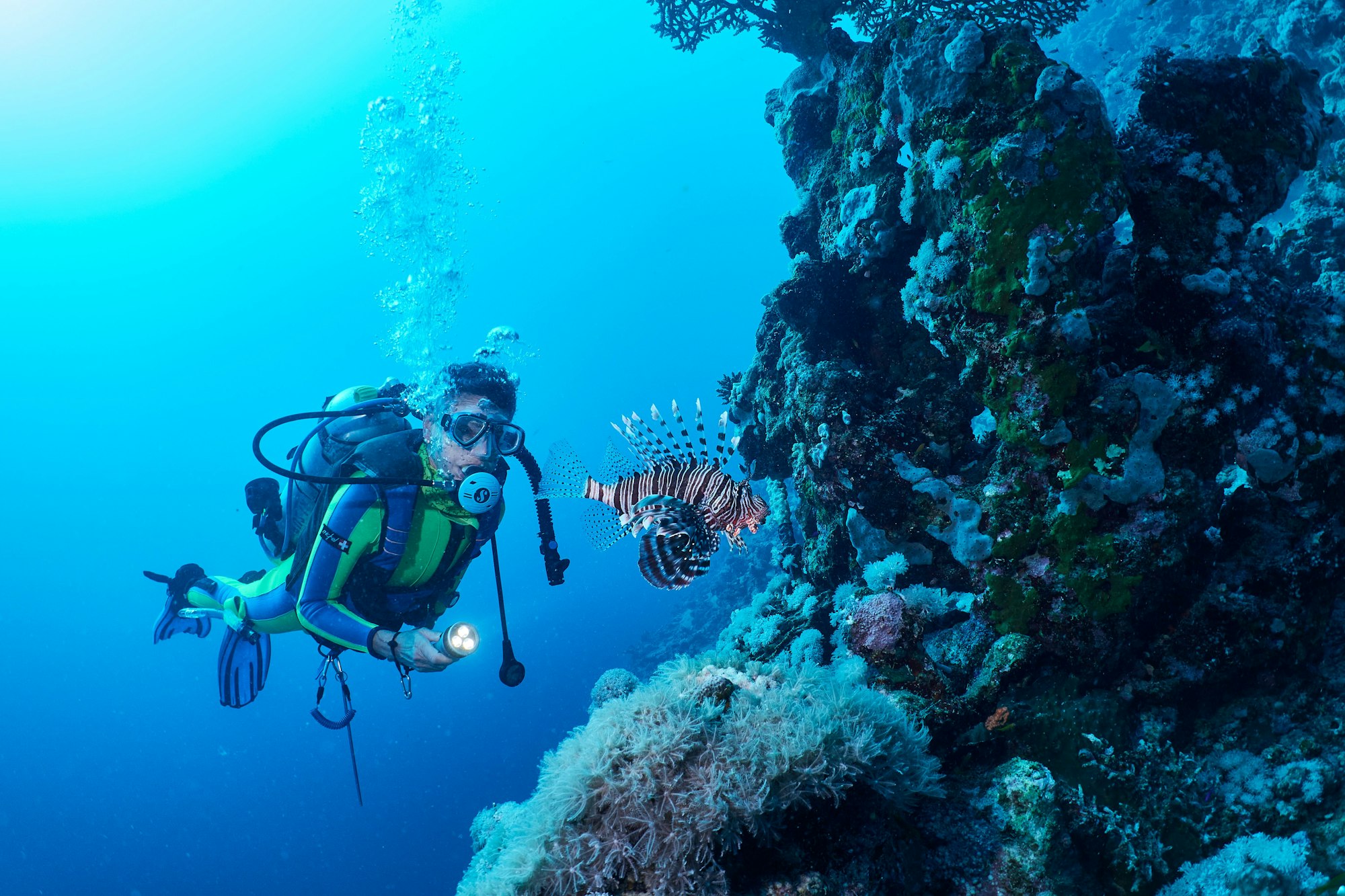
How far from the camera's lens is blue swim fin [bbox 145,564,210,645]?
641cm

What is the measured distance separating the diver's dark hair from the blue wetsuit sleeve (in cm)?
103

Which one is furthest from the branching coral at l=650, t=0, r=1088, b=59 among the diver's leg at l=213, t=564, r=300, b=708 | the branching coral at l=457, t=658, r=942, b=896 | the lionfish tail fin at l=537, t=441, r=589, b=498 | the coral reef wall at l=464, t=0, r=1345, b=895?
the diver's leg at l=213, t=564, r=300, b=708

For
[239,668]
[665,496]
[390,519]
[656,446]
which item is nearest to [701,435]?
[656,446]

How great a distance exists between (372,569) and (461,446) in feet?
4.40

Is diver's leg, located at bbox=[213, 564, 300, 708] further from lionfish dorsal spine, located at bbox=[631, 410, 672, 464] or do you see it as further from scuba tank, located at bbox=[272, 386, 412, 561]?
lionfish dorsal spine, located at bbox=[631, 410, 672, 464]

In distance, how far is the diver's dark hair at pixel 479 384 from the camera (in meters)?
4.76

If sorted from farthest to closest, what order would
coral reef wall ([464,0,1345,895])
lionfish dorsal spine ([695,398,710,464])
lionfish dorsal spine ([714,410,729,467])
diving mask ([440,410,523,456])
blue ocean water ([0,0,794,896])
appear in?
1. blue ocean water ([0,0,794,896])
2. diving mask ([440,410,523,456])
3. lionfish dorsal spine ([695,398,710,464])
4. lionfish dorsal spine ([714,410,729,467])
5. coral reef wall ([464,0,1345,895])

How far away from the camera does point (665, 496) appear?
3.73 metres

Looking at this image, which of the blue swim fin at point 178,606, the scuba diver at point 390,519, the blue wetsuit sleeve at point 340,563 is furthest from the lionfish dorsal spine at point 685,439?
the blue swim fin at point 178,606

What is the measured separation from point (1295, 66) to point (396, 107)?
14.1 meters

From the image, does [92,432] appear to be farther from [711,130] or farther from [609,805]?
[609,805]

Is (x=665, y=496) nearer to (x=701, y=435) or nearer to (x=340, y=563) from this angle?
(x=701, y=435)

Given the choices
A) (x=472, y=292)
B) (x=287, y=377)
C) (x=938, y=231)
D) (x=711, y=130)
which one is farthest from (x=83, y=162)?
(x=938, y=231)

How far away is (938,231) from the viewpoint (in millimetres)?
4398
